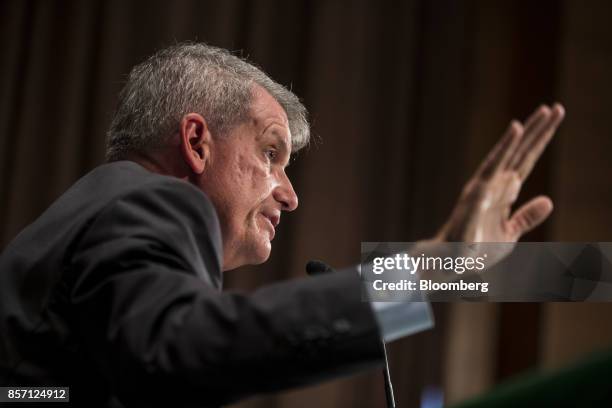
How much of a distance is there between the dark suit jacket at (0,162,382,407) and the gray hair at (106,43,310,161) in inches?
17.9

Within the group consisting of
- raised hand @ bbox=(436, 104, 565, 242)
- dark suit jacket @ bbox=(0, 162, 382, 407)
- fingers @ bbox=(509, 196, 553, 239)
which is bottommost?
dark suit jacket @ bbox=(0, 162, 382, 407)

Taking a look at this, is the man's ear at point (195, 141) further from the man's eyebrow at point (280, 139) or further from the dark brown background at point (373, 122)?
the dark brown background at point (373, 122)

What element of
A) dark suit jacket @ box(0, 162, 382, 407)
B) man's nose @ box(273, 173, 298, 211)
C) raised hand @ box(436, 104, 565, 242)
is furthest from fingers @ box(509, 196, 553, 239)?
man's nose @ box(273, 173, 298, 211)

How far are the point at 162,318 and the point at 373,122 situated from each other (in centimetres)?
313

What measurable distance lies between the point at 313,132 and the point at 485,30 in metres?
1.08

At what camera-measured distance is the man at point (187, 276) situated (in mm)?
968

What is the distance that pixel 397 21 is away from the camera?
Answer: 411 centimetres

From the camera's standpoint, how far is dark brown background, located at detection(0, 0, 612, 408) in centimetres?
383

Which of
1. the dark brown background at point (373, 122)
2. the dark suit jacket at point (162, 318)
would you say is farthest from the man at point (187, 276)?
the dark brown background at point (373, 122)

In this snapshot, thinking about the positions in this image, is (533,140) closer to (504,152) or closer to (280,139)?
(504,152)

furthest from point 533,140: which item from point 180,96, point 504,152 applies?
point 180,96

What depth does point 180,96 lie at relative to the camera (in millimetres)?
1694

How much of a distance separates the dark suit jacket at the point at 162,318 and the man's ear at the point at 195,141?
0.36 meters

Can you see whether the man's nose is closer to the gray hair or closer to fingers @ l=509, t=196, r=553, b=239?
the gray hair
